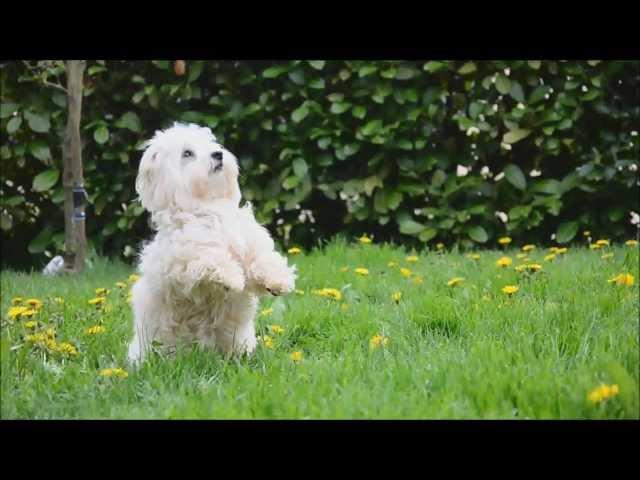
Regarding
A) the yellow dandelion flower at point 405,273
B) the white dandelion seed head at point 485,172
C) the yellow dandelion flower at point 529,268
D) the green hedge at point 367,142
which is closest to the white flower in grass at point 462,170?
the green hedge at point 367,142

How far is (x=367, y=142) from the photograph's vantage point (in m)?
6.95

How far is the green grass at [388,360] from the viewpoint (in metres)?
2.72

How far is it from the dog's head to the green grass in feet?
2.38

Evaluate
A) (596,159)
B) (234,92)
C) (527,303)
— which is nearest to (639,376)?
(527,303)

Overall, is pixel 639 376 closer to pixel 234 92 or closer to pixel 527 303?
pixel 527 303

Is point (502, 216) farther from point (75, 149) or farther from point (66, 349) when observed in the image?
point (66, 349)

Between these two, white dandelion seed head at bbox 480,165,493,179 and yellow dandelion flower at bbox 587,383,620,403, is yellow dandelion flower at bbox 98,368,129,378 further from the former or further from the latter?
white dandelion seed head at bbox 480,165,493,179

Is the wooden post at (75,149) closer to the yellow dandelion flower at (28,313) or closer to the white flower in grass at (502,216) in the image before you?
the yellow dandelion flower at (28,313)

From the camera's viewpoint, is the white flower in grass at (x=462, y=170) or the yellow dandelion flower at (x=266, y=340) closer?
the yellow dandelion flower at (x=266, y=340)

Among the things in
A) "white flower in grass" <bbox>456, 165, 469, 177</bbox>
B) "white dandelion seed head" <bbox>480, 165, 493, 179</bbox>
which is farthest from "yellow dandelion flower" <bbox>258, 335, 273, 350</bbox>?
"white dandelion seed head" <bbox>480, 165, 493, 179</bbox>

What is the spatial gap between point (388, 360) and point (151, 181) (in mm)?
1402

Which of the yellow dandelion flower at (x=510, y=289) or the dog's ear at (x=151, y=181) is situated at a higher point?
the dog's ear at (x=151, y=181)

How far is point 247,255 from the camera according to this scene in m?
3.63

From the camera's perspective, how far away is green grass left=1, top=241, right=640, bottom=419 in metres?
2.72
